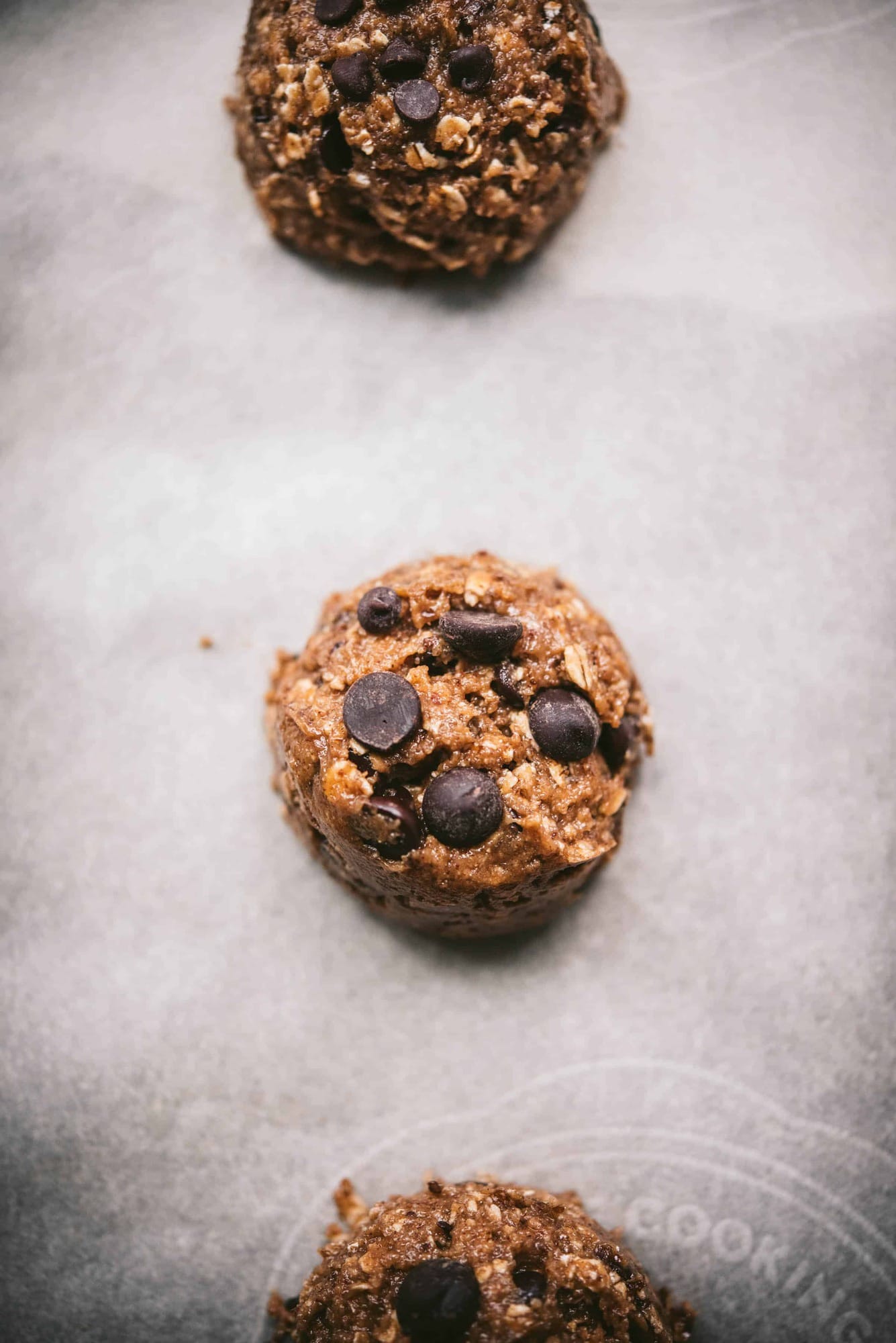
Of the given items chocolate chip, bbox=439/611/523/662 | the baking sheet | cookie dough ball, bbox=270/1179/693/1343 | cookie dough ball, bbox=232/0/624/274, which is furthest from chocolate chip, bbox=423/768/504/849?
cookie dough ball, bbox=232/0/624/274

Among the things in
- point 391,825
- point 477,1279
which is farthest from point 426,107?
point 477,1279

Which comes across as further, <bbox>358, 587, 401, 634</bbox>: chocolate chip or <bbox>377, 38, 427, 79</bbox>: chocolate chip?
<bbox>377, 38, 427, 79</bbox>: chocolate chip

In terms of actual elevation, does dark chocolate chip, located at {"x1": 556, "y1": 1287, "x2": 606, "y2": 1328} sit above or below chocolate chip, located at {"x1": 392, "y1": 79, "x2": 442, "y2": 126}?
below

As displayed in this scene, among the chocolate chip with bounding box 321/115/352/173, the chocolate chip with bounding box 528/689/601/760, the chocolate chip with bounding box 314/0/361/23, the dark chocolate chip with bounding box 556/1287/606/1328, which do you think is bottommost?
the dark chocolate chip with bounding box 556/1287/606/1328

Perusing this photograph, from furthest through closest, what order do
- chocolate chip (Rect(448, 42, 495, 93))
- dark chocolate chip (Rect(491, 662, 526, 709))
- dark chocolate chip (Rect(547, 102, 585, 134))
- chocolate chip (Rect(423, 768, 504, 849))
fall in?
dark chocolate chip (Rect(547, 102, 585, 134))
chocolate chip (Rect(448, 42, 495, 93))
dark chocolate chip (Rect(491, 662, 526, 709))
chocolate chip (Rect(423, 768, 504, 849))

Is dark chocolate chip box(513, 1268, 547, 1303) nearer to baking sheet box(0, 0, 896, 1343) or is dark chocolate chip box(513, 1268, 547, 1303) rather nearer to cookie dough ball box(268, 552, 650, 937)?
baking sheet box(0, 0, 896, 1343)

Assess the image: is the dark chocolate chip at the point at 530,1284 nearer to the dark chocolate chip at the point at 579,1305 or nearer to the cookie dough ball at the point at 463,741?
the dark chocolate chip at the point at 579,1305

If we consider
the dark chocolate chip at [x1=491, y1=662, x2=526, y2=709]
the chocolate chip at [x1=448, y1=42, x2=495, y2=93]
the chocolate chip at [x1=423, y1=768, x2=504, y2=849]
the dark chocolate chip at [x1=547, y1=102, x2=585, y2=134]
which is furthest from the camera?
the dark chocolate chip at [x1=547, y1=102, x2=585, y2=134]
